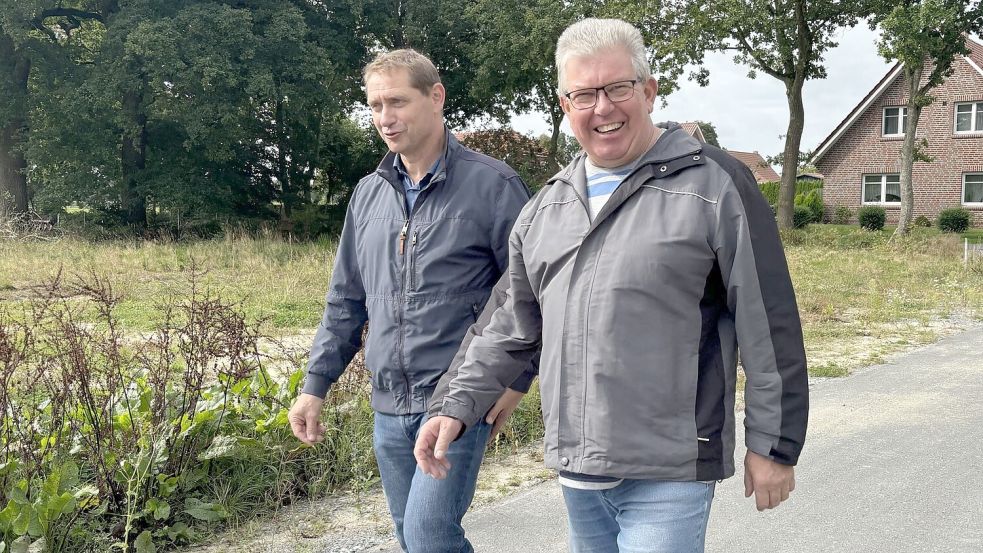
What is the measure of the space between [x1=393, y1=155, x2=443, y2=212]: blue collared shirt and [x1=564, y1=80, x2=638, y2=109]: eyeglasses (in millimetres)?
799

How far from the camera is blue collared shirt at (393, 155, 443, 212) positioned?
3074 mm

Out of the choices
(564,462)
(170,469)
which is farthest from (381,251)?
(170,469)

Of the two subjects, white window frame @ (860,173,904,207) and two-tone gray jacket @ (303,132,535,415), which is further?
white window frame @ (860,173,904,207)

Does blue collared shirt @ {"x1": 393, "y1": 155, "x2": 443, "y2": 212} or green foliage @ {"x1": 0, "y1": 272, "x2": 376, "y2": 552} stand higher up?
blue collared shirt @ {"x1": 393, "y1": 155, "x2": 443, "y2": 212}

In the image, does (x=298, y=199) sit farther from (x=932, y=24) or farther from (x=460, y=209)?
(x=460, y=209)

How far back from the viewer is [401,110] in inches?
118

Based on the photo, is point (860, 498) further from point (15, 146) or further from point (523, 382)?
point (15, 146)

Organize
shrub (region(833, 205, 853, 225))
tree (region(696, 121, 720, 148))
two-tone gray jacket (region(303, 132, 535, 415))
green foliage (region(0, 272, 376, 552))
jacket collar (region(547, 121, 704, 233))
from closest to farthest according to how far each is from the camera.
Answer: jacket collar (region(547, 121, 704, 233)) < two-tone gray jacket (region(303, 132, 535, 415)) < green foliage (region(0, 272, 376, 552)) < shrub (region(833, 205, 853, 225)) < tree (region(696, 121, 720, 148))

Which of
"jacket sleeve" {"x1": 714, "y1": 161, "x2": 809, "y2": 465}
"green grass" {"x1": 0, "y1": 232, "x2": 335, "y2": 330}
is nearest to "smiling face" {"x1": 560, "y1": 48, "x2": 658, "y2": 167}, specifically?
"jacket sleeve" {"x1": 714, "y1": 161, "x2": 809, "y2": 465}

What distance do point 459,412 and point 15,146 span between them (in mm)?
29999

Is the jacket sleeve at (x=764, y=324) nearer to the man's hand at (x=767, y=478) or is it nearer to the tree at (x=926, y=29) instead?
the man's hand at (x=767, y=478)

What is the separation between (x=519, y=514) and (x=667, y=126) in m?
2.80

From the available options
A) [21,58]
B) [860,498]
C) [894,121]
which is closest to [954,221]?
[894,121]

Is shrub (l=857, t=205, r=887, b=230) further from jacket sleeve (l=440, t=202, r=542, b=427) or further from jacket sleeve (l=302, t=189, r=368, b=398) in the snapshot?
jacket sleeve (l=440, t=202, r=542, b=427)
